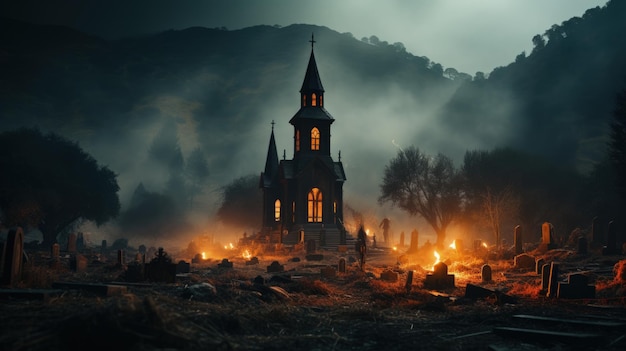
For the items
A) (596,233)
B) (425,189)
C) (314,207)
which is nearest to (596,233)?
(596,233)

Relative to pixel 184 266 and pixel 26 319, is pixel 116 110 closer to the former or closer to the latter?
pixel 184 266

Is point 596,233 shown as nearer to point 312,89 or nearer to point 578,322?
point 578,322

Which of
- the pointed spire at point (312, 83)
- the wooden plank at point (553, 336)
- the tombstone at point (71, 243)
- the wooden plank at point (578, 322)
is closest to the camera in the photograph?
the wooden plank at point (553, 336)

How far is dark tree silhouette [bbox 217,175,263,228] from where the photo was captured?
65.7m

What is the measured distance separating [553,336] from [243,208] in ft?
192

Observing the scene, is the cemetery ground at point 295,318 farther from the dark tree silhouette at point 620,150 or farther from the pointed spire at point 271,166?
the pointed spire at point 271,166

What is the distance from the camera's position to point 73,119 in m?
166

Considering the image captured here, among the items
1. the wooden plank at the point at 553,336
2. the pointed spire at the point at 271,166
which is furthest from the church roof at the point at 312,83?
the wooden plank at the point at 553,336

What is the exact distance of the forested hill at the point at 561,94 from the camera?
73500 millimetres

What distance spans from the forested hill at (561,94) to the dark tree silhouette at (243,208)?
135 feet

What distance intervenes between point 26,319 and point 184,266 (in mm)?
16723

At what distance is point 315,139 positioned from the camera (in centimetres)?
4756

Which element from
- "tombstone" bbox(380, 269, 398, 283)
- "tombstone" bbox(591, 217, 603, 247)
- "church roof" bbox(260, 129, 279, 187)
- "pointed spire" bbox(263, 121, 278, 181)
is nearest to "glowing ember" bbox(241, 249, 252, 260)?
"church roof" bbox(260, 129, 279, 187)

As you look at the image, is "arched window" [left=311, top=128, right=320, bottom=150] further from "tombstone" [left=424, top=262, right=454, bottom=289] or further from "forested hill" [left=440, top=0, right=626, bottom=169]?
"forested hill" [left=440, top=0, right=626, bottom=169]
